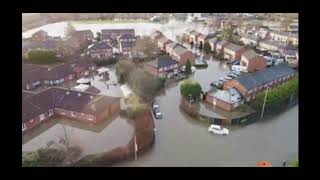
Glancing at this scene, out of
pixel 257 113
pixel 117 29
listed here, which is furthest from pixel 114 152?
pixel 117 29

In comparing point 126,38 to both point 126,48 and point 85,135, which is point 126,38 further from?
point 85,135

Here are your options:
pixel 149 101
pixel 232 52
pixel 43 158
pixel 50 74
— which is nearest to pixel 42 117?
pixel 43 158

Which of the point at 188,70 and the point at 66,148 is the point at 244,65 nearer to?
the point at 188,70

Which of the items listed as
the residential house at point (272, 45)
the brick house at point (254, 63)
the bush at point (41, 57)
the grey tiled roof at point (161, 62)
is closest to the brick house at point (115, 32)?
the grey tiled roof at point (161, 62)

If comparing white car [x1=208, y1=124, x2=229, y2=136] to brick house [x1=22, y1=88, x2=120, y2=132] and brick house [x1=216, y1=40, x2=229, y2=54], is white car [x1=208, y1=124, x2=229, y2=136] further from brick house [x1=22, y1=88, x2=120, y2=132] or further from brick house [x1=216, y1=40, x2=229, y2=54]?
brick house [x1=216, y1=40, x2=229, y2=54]

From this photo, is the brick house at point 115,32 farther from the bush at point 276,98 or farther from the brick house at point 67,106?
the bush at point 276,98

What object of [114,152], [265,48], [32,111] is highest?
[265,48]
